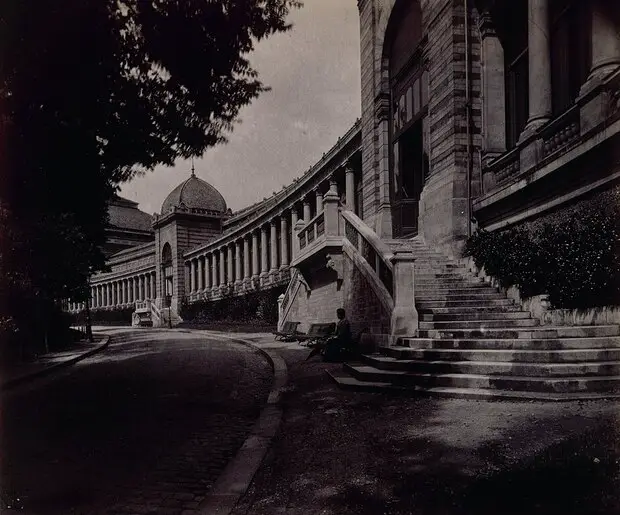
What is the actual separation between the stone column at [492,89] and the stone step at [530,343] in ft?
24.7

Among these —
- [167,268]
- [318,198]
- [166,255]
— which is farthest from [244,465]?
[166,255]

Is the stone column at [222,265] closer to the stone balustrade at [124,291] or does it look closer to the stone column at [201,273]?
the stone column at [201,273]

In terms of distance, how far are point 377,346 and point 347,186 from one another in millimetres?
20629

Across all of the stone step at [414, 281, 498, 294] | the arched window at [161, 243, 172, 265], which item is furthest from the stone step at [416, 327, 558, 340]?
the arched window at [161, 243, 172, 265]

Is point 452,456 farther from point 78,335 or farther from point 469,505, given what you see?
point 78,335

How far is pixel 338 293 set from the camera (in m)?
14.6

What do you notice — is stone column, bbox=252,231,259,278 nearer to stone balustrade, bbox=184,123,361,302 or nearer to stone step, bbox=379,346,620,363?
stone balustrade, bbox=184,123,361,302

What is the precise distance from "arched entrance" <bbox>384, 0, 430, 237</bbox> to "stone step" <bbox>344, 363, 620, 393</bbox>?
Result: 10171mm

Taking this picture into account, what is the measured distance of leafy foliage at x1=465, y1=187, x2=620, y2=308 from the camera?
806 centimetres

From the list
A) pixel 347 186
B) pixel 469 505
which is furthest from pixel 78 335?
pixel 469 505

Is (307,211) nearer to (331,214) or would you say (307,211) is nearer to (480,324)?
(331,214)

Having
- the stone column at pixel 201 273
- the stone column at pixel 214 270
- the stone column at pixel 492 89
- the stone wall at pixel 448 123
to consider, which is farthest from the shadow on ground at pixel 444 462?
the stone column at pixel 201 273

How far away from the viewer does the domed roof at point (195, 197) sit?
6172 cm

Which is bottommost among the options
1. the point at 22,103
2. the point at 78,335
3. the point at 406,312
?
the point at 78,335
